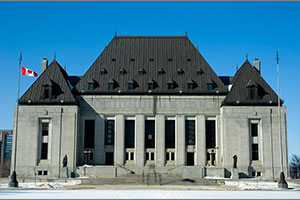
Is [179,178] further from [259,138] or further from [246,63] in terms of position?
[246,63]

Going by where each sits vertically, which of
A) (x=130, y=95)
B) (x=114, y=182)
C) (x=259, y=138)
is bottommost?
(x=114, y=182)

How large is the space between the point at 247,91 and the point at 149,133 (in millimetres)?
15114

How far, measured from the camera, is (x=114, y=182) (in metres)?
48.0

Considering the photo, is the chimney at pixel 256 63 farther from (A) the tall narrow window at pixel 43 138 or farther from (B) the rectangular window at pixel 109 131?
(A) the tall narrow window at pixel 43 138

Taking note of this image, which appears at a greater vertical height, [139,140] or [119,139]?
[119,139]

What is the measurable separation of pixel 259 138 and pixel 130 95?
62.6 ft

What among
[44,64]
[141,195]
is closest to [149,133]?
[44,64]

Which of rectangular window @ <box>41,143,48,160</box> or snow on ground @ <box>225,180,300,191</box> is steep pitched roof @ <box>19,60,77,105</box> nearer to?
rectangular window @ <box>41,143,48,160</box>

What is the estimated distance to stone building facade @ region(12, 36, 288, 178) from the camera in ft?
186

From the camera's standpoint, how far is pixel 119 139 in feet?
193

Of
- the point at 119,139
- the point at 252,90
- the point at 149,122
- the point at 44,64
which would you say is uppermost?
the point at 44,64

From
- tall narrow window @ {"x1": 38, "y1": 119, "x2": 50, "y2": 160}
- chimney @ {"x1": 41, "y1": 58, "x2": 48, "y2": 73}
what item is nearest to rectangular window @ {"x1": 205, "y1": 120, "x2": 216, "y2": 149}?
tall narrow window @ {"x1": 38, "y1": 119, "x2": 50, "y2": 160}

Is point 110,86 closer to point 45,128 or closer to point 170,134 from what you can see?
point 45,128

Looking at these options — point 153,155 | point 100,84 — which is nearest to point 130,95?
point 100,84
